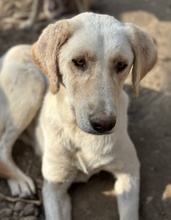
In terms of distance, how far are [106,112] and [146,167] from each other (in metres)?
1.28

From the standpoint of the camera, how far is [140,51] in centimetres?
337

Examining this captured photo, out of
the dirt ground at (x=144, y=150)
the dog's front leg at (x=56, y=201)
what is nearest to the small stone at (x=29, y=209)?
the dirt ground at (x=144, y=150)

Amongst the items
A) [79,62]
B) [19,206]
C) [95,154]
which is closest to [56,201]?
[19,206]

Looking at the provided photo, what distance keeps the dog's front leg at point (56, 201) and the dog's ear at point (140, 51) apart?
1.04m

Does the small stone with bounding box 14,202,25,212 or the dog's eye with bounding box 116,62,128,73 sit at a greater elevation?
the dog's eye with bounding box 116,62,128,73

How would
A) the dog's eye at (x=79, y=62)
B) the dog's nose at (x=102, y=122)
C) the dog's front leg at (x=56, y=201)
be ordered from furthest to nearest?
the dog's front leg at (x=56, y=201)
the dog's eye at (x=79, y=62)
the dog's nose at (x=102, y=122)

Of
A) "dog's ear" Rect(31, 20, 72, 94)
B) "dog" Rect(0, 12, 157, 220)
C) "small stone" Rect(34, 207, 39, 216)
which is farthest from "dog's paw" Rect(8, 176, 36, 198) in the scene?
"dog's ear" Rect(31, 20, 72, 94)

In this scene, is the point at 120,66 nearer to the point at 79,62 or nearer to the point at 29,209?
the point at 79,62

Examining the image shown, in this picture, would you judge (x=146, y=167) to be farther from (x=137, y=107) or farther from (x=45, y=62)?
(x=45, y=62)

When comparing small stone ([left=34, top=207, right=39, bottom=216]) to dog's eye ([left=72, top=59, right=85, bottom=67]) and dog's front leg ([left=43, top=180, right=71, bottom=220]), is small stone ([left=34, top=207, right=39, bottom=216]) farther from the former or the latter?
dog's eye ([left=72, top=59, right=85, bottom=67])

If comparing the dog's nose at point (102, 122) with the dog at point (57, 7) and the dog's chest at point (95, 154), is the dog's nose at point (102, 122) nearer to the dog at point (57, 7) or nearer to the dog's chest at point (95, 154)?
the dog's chest at point (95, 154)

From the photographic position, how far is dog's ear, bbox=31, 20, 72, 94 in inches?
128


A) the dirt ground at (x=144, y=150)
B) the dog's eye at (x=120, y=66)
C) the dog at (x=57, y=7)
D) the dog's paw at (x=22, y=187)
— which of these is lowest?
the dirt ground at (x=144, y=150)

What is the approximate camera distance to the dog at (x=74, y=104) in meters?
3.16
